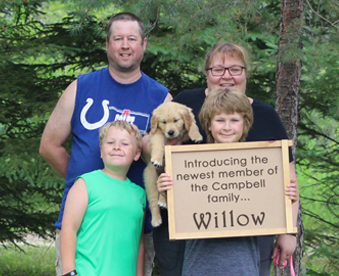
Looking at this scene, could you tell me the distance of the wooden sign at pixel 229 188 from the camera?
9.96 feet

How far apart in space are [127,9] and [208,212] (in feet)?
11.3

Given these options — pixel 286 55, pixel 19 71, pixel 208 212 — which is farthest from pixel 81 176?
pixel 19 71

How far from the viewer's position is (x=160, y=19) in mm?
5809

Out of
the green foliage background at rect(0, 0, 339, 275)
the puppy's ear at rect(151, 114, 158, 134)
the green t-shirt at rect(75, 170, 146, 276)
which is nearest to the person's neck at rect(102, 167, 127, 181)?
the green t-shirt at rect(75, 170, 146, 276)

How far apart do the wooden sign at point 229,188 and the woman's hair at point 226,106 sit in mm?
159

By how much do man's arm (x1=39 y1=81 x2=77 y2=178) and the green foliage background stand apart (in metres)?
1.94

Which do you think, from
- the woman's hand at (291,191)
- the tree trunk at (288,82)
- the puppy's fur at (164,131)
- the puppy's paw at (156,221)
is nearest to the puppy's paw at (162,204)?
the puppy's fur at (164,131)

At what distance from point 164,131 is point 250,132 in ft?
1.78

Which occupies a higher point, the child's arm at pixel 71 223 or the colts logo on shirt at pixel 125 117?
the colts logo on shirt at pixel 125 117

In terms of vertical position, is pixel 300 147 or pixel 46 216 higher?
pixel 300 147

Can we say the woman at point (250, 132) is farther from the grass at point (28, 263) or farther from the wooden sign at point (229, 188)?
the grass at point (28, 263)

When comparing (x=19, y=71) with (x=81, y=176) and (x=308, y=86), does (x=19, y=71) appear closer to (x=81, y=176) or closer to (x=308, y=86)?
(x=308, y=86)

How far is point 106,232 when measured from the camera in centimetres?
330

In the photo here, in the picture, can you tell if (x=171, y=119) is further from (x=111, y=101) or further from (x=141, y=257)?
(x=141, y=257)
